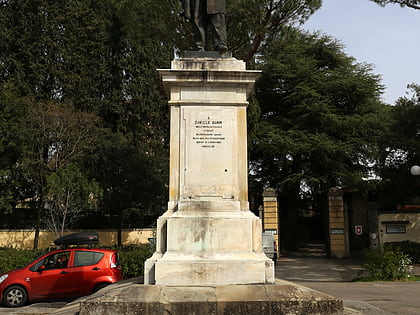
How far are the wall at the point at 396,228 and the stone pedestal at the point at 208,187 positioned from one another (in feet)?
55.0

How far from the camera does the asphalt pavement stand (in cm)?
785

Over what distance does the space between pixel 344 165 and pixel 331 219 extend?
4315 millimetres

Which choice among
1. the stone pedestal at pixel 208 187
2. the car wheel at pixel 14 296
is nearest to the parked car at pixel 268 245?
the car wheel at pixel 14 296

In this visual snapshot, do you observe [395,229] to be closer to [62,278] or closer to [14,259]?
[62,278]

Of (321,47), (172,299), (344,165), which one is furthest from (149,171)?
(172,299)

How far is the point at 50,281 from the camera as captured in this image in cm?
1077

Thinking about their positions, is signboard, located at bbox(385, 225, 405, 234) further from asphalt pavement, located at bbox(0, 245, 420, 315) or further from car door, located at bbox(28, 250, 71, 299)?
car door, located at bbox(28, 250, 71, 299)

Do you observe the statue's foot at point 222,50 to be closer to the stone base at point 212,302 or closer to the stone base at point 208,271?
the stone base at point 208,271

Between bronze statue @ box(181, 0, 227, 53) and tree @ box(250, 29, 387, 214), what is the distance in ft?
57.8

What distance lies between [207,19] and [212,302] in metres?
4.89

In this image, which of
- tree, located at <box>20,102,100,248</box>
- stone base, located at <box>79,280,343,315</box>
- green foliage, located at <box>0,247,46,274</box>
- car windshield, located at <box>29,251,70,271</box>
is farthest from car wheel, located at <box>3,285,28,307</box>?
tree, located at <box>20,102,100,248</box>

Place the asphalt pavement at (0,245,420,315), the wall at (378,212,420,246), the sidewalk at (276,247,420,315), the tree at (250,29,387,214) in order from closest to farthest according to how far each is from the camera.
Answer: the asphalt pavement at (0,245,420,315)
the sidewalk at (276,247,420,315)
the wall at (378,212,420,246)
the tree at (250,29,387,214)

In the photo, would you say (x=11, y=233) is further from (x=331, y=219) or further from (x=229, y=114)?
(x=229, y=114)

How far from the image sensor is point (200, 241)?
6492 millimetres
